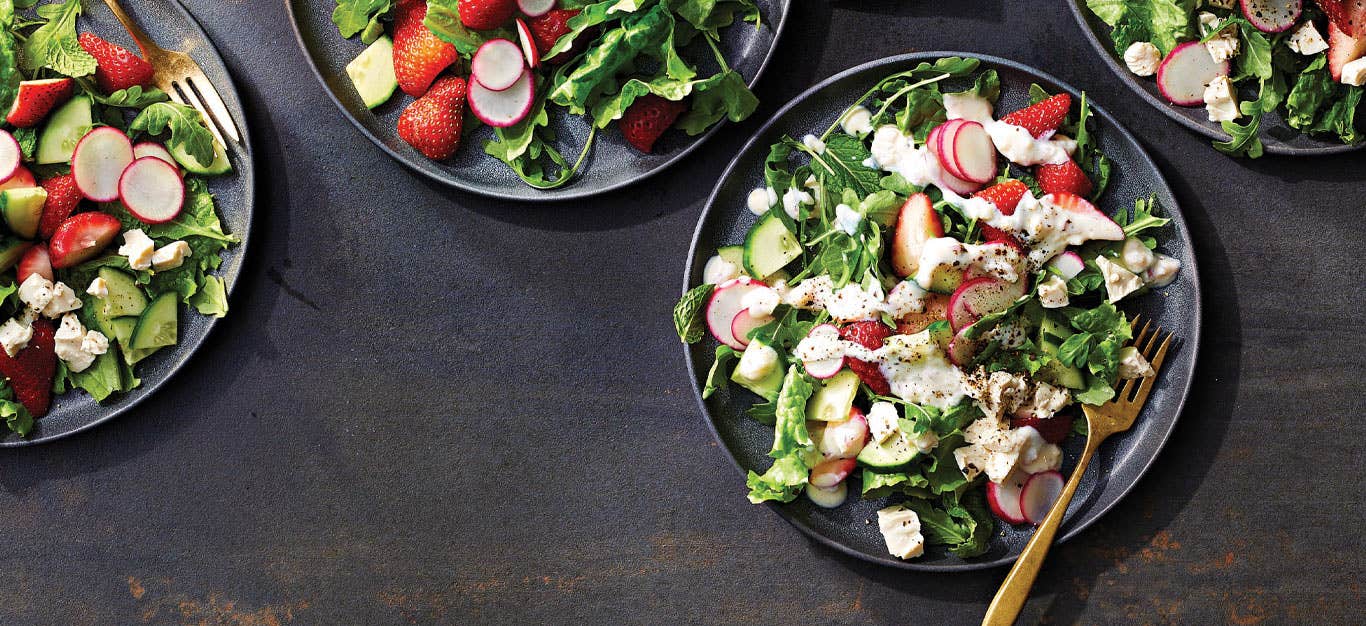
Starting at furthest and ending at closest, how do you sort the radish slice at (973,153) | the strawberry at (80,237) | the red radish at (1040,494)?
the strawberry at (80,237) < the red radish at (1040,494) < the radish slice at (973,153)

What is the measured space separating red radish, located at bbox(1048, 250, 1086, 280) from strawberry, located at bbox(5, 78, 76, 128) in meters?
2.42

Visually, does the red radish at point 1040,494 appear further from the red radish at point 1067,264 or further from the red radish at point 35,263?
the red radish at point 35,263

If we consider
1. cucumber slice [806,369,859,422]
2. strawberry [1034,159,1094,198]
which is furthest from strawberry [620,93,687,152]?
strawberry [1034,159,1094,198]

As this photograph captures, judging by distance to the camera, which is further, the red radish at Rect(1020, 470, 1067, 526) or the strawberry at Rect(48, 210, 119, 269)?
the strawberry at Rect(48, 210, 119, 269)

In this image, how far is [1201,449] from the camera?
2188mm

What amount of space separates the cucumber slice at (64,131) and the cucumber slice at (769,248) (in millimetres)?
1675

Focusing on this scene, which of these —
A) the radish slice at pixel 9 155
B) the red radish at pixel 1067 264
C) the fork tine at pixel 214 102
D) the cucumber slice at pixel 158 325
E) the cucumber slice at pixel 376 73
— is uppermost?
the cucumber slice at pixel 376 73

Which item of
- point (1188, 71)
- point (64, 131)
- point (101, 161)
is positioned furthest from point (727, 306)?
point (64, 131)

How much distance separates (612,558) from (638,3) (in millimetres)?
1390

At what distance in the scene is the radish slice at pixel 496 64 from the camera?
2096 mm

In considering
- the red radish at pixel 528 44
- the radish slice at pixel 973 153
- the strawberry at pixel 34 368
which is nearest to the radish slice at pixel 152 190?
the strawberry at pixel 34 368

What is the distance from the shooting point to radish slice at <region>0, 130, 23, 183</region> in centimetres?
218

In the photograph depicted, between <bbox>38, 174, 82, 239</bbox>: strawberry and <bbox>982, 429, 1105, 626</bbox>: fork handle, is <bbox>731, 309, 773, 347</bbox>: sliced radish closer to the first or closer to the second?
<bbox>982, 429, 1105, 626</bbox>: fork handle

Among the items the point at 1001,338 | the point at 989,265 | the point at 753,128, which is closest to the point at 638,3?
the point at 753,128
